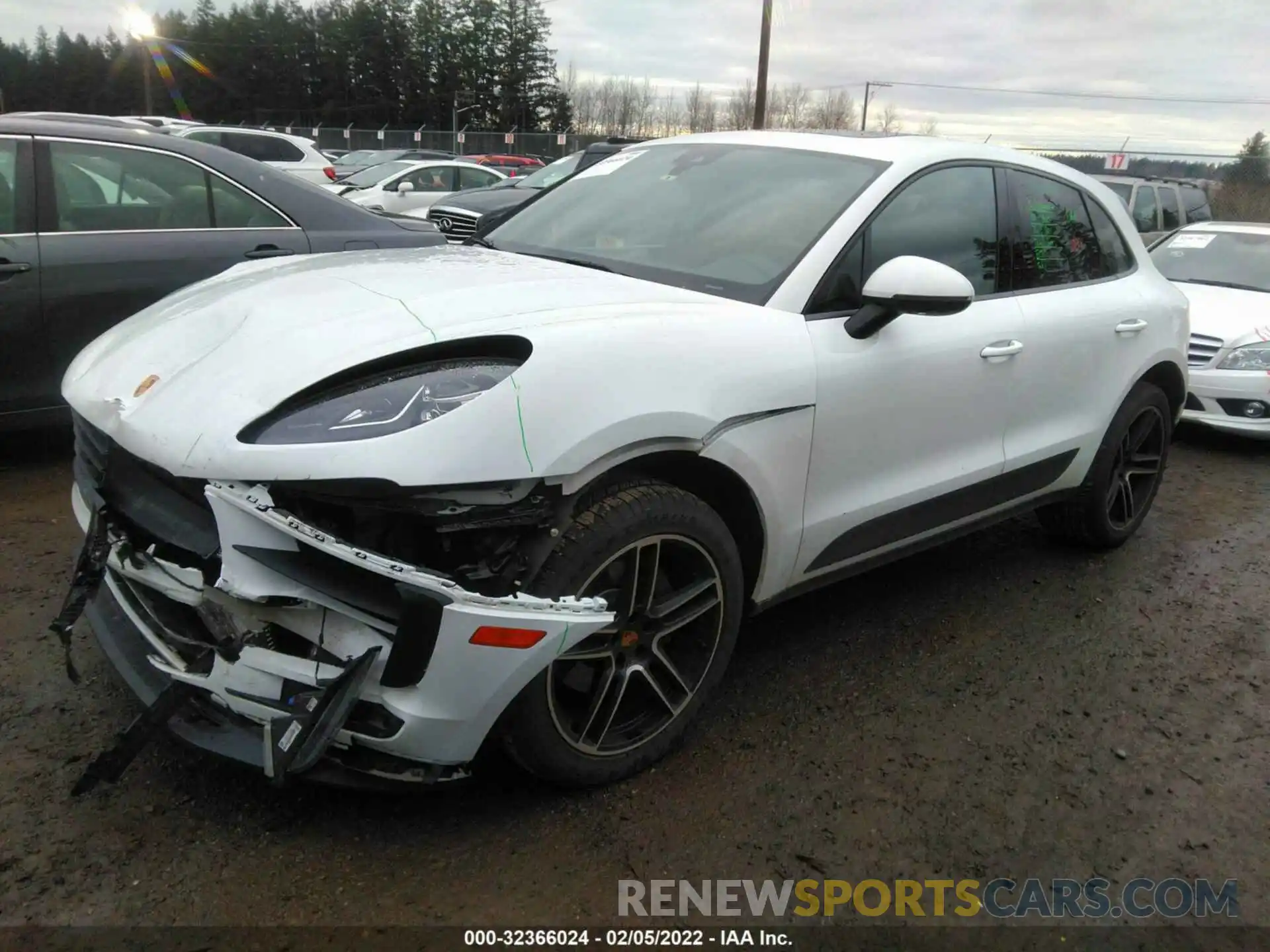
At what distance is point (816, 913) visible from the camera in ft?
7.15

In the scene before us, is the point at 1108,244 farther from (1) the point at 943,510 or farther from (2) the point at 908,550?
(2) the point at 908,550

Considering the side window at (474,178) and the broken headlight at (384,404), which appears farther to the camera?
the side window at (474,178)

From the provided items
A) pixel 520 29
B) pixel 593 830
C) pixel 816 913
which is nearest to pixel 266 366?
pixel 593 830

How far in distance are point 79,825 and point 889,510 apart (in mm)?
2356

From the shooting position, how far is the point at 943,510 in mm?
3242

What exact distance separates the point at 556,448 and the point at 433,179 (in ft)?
49.0

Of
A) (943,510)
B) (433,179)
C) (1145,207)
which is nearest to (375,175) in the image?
(433,179)

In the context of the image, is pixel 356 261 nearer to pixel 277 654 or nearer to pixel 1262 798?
pixel 277 654

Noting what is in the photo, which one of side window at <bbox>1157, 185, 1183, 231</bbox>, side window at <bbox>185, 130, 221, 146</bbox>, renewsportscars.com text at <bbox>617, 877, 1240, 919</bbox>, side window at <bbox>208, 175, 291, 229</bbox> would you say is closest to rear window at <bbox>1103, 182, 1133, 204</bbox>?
side window at <bbox>1157, 185, 1183, 231</bbox>

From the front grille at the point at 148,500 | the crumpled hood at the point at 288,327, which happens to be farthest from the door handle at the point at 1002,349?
the front grille at the point at 148,500

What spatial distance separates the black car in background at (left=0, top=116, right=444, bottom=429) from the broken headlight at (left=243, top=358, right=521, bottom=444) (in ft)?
9.74

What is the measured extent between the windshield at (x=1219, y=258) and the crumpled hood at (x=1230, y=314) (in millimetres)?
260

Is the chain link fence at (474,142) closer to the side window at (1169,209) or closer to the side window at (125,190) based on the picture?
the side window at (1169,209)

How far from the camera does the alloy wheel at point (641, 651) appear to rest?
90.7 inches
